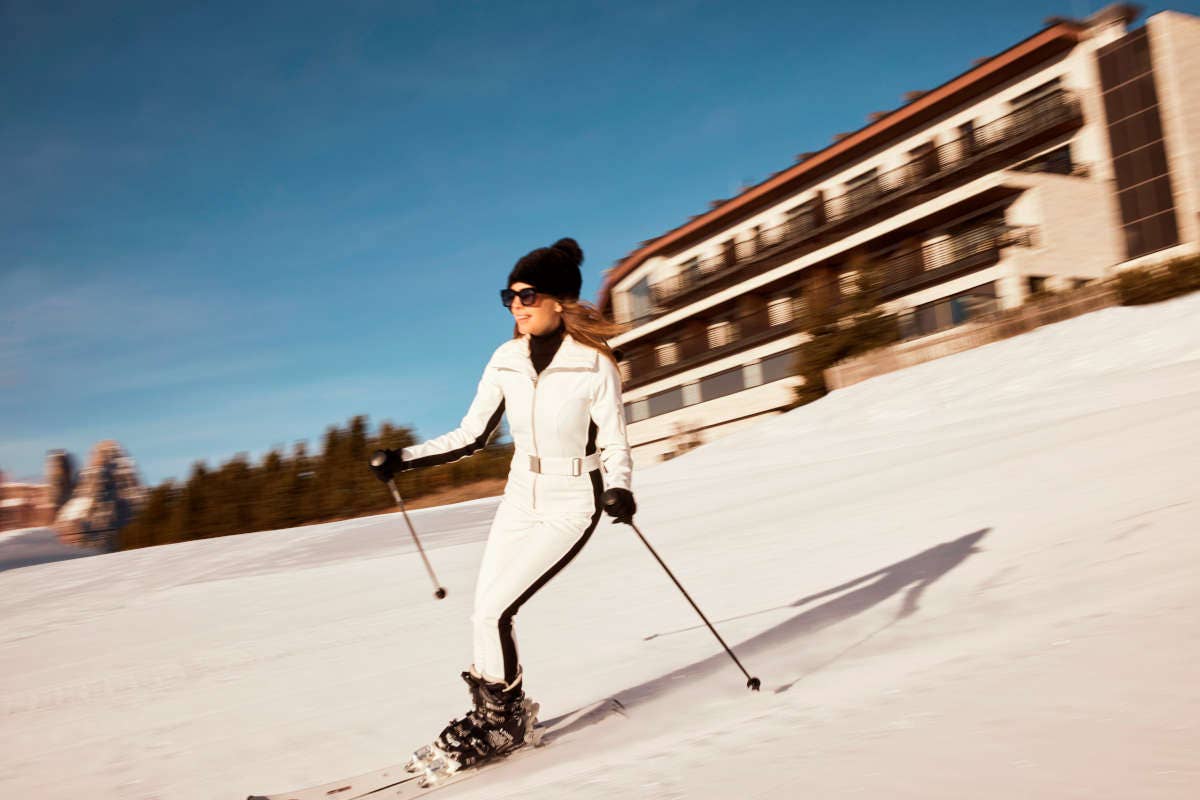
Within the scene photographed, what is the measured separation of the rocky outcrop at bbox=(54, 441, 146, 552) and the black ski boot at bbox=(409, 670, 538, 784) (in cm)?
2530

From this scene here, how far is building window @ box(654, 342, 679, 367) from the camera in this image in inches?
1688

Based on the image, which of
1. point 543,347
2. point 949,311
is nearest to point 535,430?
point 543,347

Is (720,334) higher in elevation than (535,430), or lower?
higher

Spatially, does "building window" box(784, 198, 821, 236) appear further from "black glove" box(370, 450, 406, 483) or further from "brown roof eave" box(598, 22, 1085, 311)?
"black glove" box(370, 450, 406, 483)

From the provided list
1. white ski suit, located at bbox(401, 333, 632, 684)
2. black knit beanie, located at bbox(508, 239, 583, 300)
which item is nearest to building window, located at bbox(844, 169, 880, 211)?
black knit beanie, located at bbox(508, 239, 583, 300)

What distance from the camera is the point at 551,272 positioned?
3.81m

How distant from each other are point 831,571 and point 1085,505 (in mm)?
1901

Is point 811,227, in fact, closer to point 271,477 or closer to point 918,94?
point 918,94

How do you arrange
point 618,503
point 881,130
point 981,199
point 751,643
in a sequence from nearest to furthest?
point 618,503, point 751,643, point 981,199, point 881,130

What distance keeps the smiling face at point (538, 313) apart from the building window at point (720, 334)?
35.7m

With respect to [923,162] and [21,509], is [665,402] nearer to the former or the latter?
[923,162]

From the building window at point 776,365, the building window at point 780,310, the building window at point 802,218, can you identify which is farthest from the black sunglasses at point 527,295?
the building window at point 802,218

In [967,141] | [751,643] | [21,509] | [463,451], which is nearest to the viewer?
[463,451]

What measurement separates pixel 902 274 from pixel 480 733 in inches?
1179
